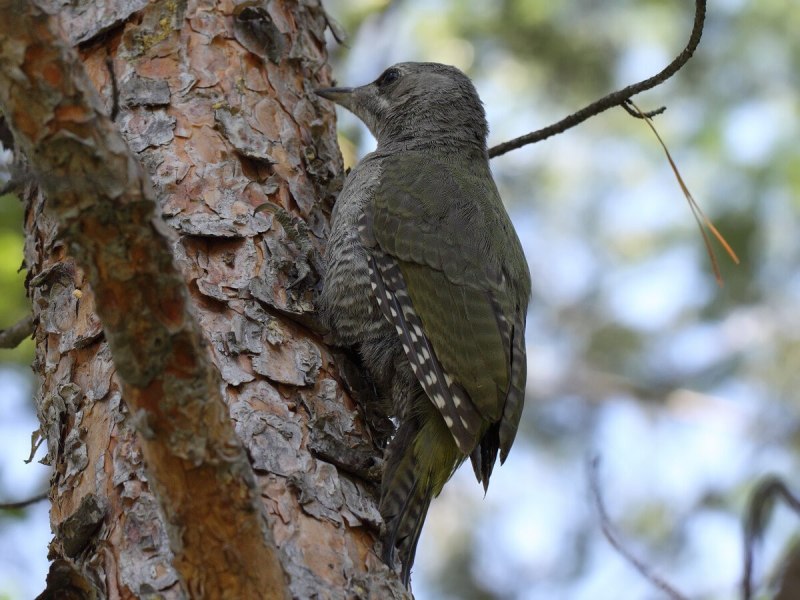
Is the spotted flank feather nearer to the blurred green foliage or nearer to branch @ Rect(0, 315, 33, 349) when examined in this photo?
branch @ Rect(0, 315, 33, 349)

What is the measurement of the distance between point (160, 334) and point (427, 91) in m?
2.85

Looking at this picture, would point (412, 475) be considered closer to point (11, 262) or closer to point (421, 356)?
point (421, 356)

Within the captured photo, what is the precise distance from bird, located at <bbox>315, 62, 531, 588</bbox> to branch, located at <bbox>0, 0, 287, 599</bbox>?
2.54 feet

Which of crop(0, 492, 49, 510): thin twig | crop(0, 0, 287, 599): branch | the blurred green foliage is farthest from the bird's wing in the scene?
the blurred green foliage

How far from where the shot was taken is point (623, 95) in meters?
3.30

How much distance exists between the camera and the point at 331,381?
2949mm

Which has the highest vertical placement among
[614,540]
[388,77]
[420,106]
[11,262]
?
[388,77]

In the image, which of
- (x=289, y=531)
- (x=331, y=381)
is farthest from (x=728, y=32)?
(x=289, y=531)

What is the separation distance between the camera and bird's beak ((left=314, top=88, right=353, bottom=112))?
3893 mm

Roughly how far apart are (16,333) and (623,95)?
2.18 m

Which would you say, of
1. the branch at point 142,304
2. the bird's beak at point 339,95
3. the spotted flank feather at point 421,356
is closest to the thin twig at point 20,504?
the spotted flank feather at point 421,356

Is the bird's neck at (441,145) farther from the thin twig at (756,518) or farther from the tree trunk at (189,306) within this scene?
the thin twig at (756,518)

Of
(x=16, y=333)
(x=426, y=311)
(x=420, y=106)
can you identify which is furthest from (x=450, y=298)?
(x=16, y=333)

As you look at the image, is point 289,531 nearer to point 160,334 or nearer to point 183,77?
point 160,334
